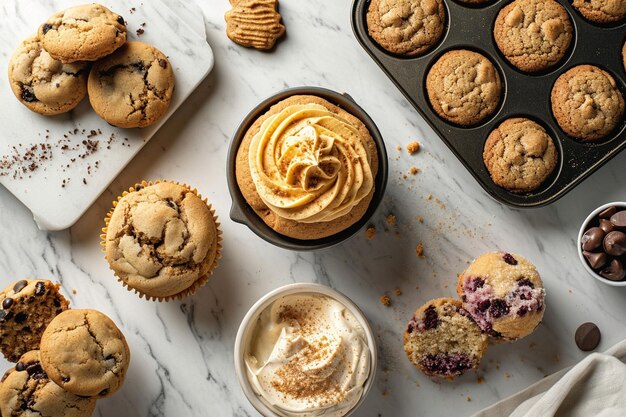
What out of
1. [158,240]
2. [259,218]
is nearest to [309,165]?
[259,218]

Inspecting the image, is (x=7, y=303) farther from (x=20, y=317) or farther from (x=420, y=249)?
(x=420, y=249)

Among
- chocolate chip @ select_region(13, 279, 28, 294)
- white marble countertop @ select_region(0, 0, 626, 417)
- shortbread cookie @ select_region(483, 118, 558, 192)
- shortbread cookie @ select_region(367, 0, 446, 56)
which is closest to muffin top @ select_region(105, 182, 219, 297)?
white marble countertop @ select_region(0, 0, 626, 417)

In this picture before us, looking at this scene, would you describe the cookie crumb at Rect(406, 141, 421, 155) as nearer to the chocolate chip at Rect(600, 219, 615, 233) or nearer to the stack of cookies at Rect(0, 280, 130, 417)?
the chocolate chip at Rect(600, 219, 615, 233)

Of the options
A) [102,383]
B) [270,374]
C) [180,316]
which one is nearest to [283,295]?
[270,374]

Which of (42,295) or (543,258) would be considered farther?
(543,258)

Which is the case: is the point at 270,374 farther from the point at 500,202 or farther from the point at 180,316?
the point at 500,202
